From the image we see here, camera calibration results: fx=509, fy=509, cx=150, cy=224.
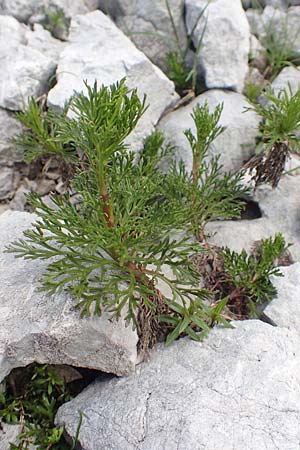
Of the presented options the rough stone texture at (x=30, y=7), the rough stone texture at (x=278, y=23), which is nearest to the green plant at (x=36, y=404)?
the rough stone texture at (x=30, y=7)

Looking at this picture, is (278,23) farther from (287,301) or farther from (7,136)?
(287,301)

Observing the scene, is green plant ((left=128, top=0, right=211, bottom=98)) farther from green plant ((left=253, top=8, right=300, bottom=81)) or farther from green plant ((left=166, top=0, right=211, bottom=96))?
green plant ((left=253, top=8, right=300, bottom=81))

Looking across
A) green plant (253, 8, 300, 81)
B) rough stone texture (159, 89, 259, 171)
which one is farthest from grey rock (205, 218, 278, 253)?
green plant (253, 8, 300, 81)

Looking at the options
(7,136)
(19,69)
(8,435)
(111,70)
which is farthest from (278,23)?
(8,435)

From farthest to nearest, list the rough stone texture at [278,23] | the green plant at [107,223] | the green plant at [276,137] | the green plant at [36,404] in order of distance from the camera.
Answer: the rough stone texture at [278,23] < the green plant at [276,137] < the green plant at [36,404] < the green plant at [107,223]

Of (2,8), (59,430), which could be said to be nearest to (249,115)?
(2,8)

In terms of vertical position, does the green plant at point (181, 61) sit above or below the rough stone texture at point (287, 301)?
above

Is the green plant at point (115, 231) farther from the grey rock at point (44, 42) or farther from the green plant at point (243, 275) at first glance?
the grey rock at point (44, 42)
